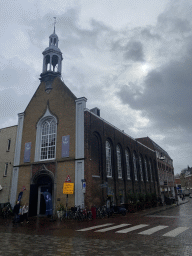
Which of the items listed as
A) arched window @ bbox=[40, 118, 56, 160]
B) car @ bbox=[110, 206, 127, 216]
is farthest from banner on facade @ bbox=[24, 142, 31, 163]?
car @ bbox=[110, 206, 127, 216]

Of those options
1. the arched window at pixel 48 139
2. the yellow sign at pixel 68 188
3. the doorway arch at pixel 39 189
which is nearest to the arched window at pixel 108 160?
the yellow sign at pixel 68 188

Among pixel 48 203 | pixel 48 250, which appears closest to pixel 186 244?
pixel 48 250

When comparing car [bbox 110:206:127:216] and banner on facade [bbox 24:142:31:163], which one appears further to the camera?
banner on facade [bbox 24:142:31:163]

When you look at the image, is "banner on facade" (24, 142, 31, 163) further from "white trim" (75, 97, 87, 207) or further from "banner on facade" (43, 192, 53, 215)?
"banner on facade" (43, 192, 53, 215)

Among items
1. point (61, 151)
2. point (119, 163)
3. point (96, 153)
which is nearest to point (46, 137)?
point (61, 151)

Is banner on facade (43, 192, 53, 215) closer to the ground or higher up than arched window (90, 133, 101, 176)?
closer to the ground

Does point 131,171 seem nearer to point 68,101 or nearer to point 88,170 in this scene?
point 88,170

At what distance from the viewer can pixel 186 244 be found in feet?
24.4

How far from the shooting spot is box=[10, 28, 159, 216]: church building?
62.9 feet

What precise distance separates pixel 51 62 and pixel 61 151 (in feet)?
37.9

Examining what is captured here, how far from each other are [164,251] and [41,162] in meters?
16.7

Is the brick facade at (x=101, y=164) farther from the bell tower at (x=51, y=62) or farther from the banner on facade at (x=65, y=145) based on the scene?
the bell tower at (x=51, y=62)

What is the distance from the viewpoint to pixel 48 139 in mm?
22281

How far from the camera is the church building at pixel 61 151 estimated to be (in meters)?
19.2
